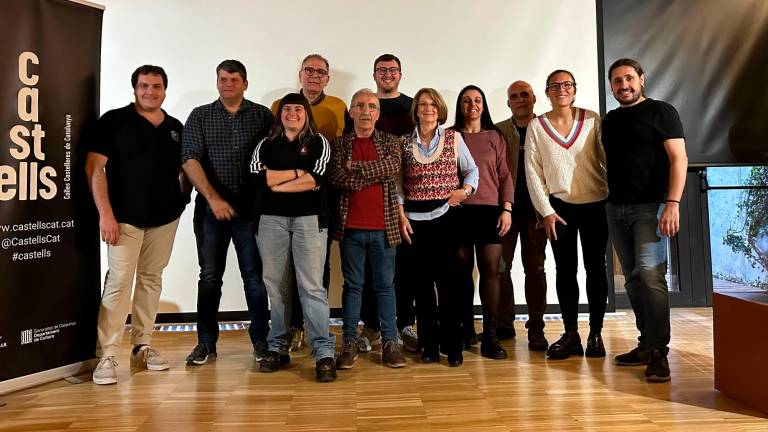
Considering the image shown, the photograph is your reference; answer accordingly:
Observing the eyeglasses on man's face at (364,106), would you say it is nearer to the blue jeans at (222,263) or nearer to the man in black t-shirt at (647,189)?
the blue jeans at (222,263)

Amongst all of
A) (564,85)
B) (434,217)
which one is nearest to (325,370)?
(434,217)

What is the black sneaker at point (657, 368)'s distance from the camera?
2.34 metres

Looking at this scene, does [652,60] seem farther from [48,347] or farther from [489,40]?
[48,347]

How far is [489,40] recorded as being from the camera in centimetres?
382

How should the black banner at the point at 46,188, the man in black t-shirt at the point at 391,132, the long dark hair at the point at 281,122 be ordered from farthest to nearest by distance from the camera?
the man in black t-shirt at the point at 391,132, the long dark hair at the point at 281,122, the black banner at the point at 46,188

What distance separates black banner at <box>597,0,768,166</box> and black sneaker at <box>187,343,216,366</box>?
3328 mm

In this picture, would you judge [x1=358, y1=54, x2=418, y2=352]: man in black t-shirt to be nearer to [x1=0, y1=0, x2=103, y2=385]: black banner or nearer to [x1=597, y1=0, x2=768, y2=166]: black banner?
[x1=0, y1=0, x2=103, y2=385]: black banner

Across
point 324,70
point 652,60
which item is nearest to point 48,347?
point 324,70

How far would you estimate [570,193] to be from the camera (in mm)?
2666

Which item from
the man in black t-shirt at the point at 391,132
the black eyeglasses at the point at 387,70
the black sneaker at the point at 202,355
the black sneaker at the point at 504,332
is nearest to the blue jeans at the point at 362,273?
the man in black t-shirt at the point at 391,132

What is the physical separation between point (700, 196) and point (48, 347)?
13.5ft

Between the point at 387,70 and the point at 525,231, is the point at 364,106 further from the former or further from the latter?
the point at 525,231

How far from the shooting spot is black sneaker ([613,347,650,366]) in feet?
8.55

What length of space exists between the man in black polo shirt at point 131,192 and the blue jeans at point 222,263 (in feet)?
0.60
